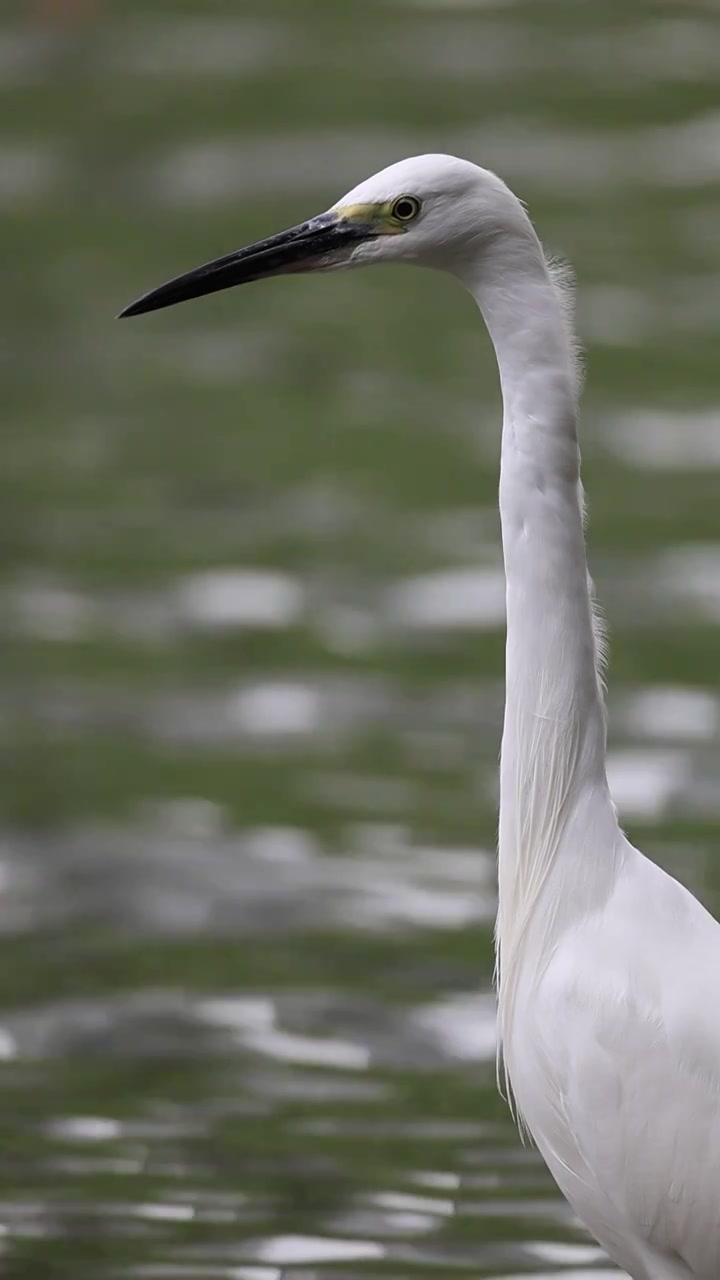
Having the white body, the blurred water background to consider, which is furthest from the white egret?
the blurred water background

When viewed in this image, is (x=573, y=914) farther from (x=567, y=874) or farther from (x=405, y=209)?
(x=405, y=209)

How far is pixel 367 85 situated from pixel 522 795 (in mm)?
7656

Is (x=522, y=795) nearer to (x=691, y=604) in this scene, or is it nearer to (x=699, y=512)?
(x=691, y=604)

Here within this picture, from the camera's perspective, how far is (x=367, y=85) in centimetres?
1007

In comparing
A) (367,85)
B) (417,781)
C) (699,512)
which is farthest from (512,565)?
(367,85)

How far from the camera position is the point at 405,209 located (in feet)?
8.57

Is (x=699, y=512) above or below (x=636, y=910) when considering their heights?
above

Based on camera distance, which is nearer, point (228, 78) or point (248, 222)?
point (248, 222)

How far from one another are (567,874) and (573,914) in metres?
0.05

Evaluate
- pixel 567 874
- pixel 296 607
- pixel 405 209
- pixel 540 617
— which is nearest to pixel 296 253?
pixel 405 209

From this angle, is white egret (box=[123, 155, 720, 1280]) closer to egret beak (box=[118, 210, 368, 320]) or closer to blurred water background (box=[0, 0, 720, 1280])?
egret beak (box=[118, 210, 368, 320])

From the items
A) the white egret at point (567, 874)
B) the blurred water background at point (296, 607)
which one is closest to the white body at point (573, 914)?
the white egret at point (567, 874)

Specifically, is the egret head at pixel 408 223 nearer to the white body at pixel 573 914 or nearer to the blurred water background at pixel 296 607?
the white body at pixel 573 914

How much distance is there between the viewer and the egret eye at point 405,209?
8.54 ft
